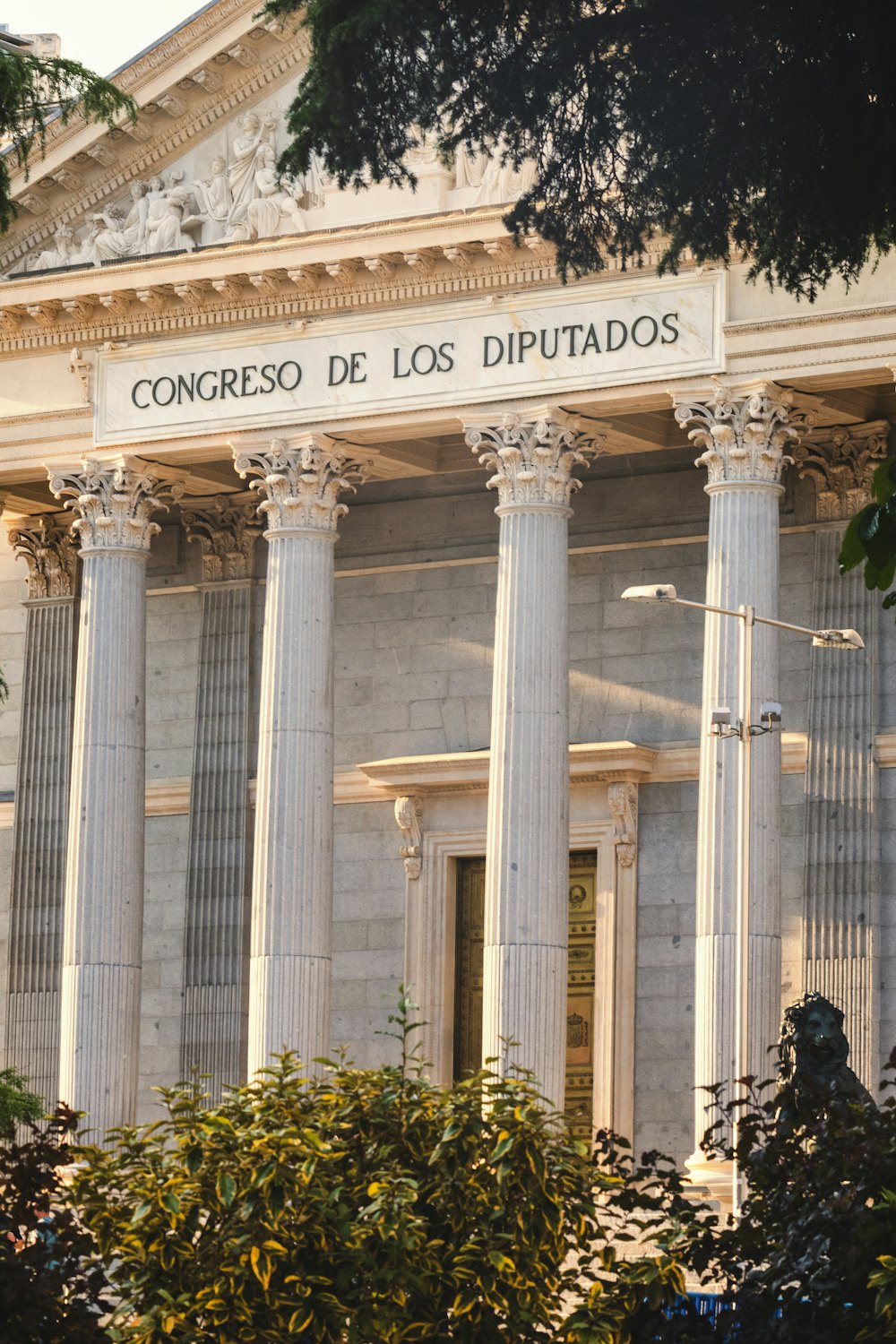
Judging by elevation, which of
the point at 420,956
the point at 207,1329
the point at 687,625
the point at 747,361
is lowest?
the point at 207,1329

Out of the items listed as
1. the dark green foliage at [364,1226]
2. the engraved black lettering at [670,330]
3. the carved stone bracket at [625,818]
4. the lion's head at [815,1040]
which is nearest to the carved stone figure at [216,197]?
the engraved black lettering at [670,330]

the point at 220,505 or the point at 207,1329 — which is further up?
the point at 220,505

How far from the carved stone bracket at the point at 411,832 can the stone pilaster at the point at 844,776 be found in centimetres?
633

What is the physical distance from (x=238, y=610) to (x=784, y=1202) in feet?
83.7

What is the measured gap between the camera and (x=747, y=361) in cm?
3566

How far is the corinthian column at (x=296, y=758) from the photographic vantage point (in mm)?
37094

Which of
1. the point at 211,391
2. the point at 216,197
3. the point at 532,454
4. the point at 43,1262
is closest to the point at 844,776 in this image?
the point at 532,454

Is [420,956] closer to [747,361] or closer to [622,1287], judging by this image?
[747,361]

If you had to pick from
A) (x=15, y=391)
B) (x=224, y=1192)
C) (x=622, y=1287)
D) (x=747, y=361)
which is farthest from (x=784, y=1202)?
(x=15, y=391)

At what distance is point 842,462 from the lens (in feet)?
127

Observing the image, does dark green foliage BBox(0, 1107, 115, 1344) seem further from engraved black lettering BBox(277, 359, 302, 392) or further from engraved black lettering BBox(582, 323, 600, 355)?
engraved black lettering BBox(277, 359, 302, 392)

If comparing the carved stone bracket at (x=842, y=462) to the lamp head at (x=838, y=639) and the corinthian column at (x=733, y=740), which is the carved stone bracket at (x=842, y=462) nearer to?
the corinthian column at (x=733, y=740)

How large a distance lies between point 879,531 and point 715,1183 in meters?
19.5

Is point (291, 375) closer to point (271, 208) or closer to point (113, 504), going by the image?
point (271, 208)
